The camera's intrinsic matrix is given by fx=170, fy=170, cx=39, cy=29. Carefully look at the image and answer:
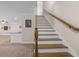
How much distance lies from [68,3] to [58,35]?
1283 mm

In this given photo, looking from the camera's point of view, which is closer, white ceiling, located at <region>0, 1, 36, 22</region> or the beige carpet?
the beige carpet

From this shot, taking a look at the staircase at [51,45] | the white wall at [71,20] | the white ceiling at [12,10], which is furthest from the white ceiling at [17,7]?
the white wall at [71,20]

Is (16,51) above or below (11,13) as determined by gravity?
below

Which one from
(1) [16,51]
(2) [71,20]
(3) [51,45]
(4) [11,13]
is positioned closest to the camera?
(2) [71,20]

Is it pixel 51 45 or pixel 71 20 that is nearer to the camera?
pixel 71 20

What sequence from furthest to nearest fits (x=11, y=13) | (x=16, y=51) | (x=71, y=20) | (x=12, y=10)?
(x=11, y=13) < (x=12, y=10) < (x=16, y=51) < (x=71, y=20)

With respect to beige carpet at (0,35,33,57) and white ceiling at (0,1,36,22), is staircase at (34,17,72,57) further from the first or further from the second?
white ceiling at (0,1,36,22)

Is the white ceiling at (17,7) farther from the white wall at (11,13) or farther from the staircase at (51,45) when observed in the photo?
the staircase at (51,45)

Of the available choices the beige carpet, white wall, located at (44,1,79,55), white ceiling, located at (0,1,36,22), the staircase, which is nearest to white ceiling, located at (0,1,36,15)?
white ceiling, located at (0,1,36,22)

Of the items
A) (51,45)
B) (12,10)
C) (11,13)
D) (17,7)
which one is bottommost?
(51,45)

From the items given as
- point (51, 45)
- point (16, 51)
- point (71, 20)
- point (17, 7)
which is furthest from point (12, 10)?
point (71, 20)

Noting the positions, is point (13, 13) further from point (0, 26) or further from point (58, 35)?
point (58, 35)

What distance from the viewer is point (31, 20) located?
1029 centimetres

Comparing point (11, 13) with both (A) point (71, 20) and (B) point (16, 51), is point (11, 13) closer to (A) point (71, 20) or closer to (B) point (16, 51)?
(B) point (16, 51)
